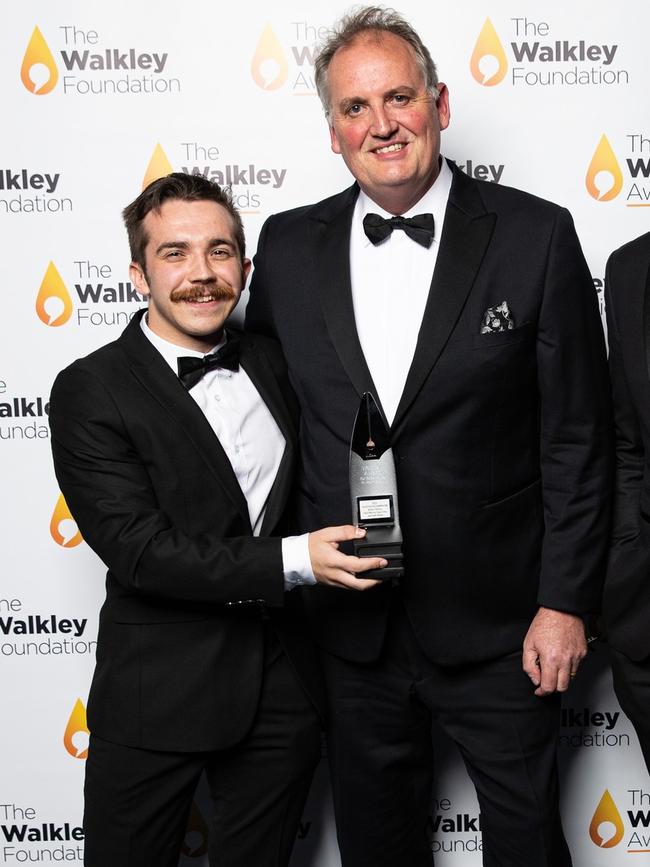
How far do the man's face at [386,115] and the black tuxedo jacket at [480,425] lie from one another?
106mm

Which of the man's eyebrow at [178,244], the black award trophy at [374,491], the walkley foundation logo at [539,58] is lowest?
the black award trophy at [374,491]

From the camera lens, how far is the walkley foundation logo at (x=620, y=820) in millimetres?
2371

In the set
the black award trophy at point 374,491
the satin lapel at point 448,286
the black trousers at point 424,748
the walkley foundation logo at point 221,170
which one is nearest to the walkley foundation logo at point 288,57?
the walkley foundation logo at point 221,170

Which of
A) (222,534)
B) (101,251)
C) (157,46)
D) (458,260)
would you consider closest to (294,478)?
(222,534)

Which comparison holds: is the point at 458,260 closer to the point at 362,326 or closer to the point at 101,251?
the point at 362,326

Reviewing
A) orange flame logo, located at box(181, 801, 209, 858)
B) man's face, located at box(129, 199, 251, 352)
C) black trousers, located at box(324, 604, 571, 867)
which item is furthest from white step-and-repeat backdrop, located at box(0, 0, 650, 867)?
orange flame logo, located at box(181, 801, 209, 858)

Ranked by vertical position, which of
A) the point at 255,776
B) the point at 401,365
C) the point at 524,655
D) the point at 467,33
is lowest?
the point at 255,776

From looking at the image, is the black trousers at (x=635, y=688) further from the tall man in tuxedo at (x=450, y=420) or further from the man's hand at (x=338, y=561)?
the man's hand at (x=338, y=561)

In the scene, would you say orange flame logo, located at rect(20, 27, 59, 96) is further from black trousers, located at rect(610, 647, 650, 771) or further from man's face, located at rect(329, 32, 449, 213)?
black trousers, located at rect(610, 647, 650, 771)

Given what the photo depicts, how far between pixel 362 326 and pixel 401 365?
0.10 metres

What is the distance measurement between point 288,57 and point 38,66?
560 mm

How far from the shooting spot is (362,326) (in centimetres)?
172

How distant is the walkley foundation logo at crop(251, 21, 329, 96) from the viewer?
2.15 m

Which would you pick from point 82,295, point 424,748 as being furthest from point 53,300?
point 424,748
